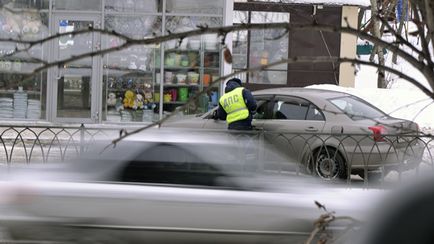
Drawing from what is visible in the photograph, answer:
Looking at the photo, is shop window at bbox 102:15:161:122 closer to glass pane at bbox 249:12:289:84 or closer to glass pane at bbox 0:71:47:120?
glass pane at bbox 0:71:47:120

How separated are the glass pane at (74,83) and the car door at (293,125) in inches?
278

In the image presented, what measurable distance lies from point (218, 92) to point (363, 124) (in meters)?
6.88

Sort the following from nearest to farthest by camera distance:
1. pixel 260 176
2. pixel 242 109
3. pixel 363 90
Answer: pixel 260 176
pixel 242 109
pixel 363 90

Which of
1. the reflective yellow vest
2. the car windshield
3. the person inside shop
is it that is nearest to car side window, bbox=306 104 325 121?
the car windshield

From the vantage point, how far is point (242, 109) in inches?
422

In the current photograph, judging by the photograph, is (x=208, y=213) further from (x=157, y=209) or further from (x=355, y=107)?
(x=355, y=107)

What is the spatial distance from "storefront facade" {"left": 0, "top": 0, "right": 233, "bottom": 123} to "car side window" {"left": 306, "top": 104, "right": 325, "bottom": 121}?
6.00 meters

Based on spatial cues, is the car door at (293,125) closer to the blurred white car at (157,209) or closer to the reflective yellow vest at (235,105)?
the reflective yellow vest at (235,105)

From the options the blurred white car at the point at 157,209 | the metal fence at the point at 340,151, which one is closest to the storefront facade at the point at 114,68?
the metal fence at the point at 340,151

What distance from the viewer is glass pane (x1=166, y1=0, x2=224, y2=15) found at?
16.5 meters

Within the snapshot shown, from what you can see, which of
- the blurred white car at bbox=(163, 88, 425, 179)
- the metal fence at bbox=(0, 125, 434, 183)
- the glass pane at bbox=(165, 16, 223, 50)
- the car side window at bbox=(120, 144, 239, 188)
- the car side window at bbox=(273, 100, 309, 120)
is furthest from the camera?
the glass pane at bbox=(165, 16, 223, 50)

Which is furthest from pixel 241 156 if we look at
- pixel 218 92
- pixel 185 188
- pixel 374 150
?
pixel 218 92

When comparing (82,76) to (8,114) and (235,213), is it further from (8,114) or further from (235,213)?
(235,213)

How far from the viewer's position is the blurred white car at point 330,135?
9.95 m
